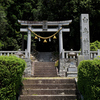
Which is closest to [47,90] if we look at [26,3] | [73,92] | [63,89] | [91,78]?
[63,89]

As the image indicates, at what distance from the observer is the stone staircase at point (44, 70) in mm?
10859

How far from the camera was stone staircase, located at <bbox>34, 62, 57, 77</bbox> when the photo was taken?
35.6 ft

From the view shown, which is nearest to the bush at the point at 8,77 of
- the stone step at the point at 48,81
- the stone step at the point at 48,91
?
the stone step at the point at 48,91

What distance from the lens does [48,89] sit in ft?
21.5

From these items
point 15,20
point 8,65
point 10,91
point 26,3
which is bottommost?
point 10,91

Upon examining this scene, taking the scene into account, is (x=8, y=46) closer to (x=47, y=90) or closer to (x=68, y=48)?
(x=68, y=48)

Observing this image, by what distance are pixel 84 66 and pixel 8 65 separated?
2.64m

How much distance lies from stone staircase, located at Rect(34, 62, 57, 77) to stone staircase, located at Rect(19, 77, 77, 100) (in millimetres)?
3452

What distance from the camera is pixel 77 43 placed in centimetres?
1838

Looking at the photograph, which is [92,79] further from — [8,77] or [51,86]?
[8,77]

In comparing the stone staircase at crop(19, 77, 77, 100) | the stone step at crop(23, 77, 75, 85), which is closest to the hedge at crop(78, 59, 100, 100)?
the stone staircase at crop(19, 77, 77, 100)

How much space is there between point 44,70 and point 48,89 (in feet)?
16.0

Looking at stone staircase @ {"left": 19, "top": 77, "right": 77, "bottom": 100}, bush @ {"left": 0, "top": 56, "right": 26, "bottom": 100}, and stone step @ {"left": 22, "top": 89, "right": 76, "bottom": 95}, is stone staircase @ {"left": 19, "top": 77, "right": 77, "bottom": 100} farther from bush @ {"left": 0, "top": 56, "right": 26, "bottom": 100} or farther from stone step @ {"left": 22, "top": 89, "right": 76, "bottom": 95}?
bush @ {"left": 0, "top": 56, "right": 26, "bottom": 100}

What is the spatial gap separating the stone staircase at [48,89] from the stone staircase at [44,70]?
136 inches
